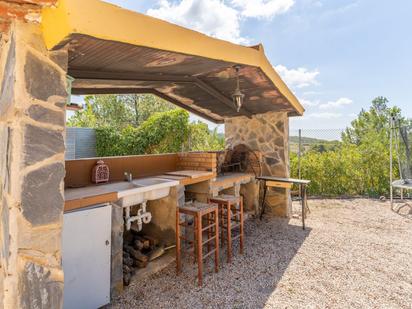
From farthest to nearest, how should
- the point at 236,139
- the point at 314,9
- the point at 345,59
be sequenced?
the point at 345,59
the point at 236,139
the point at 314,9

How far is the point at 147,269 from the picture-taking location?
3.71 m

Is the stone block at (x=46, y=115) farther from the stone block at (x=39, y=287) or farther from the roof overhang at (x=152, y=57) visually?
the stone block at (x=39, y=287)

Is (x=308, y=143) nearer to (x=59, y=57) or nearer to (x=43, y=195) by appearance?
(x=59, y=57)

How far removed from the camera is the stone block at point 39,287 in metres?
1.63

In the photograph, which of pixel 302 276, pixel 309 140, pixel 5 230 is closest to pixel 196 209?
pixel 302 276

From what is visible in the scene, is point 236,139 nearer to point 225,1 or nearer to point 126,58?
point 225,1

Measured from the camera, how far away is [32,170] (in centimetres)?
166

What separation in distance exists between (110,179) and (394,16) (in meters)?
7.21

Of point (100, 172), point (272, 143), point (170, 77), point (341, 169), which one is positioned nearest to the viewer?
point (100, 172)

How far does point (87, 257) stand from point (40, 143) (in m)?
1.51

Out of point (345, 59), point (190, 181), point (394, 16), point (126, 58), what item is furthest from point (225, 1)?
point (345, 59)

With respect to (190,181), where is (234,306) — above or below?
below

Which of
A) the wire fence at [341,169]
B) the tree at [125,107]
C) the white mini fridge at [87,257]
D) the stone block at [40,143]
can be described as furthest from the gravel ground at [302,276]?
the tree at [125,107]

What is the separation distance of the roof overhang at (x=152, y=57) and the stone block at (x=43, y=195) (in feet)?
2.91
